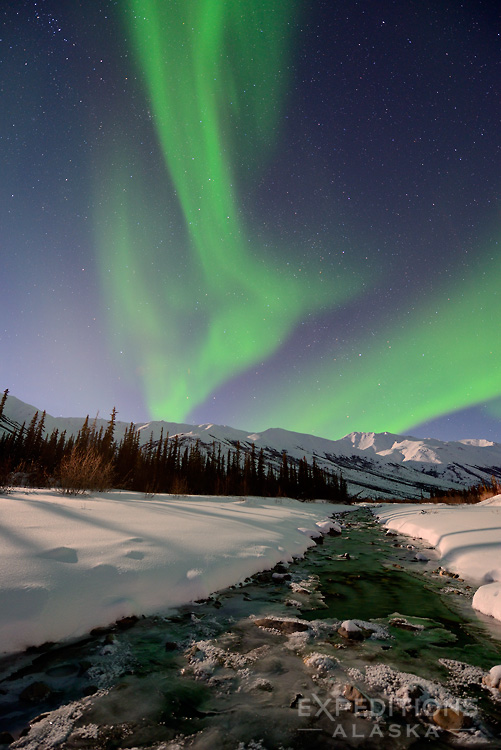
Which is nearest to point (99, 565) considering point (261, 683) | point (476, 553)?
point (261, 683)

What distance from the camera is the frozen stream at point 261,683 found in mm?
2316

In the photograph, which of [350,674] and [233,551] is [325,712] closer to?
[350,674]

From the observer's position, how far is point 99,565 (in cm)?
453

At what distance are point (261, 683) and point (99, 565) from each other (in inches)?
106

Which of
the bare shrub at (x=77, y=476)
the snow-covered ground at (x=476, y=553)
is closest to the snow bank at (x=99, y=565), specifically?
the snow-covered ground at (x=476, y=553)

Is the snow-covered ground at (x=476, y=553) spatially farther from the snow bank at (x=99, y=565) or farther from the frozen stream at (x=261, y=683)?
the snow bank at (x=99, y=565)

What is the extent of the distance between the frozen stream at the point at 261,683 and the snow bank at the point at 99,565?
9.4 inches

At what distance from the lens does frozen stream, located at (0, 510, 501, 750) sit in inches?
91.2

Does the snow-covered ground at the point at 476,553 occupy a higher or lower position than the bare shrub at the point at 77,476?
lower

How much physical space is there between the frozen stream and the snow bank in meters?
0.24

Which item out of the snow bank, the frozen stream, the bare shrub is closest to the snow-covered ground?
the frozen stream

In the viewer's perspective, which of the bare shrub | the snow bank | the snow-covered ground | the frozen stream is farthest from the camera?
the bare shrub

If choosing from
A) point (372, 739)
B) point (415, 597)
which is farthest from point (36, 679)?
point (415, 597)

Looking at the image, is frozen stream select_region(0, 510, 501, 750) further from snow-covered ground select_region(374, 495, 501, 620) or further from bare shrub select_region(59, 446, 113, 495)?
bare shrub select_region(59, 446, 113, 495)
